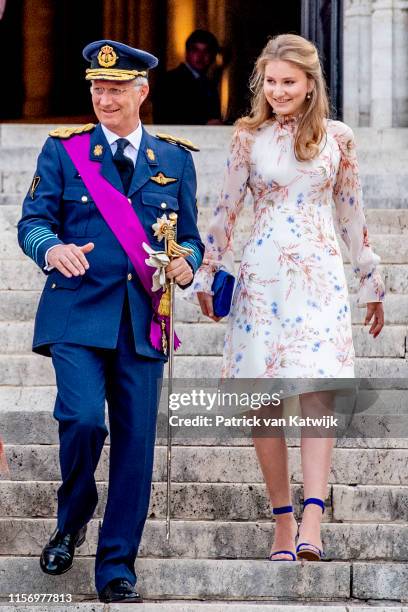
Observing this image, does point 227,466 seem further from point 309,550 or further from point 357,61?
point 357,61

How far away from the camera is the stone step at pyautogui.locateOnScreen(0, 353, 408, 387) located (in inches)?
312

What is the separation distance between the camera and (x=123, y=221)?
570cm

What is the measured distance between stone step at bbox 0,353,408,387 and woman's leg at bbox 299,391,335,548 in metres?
1.93

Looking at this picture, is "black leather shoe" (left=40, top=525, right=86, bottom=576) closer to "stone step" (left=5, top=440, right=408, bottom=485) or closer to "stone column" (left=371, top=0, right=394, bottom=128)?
"stone step" (left=5, top=440, right=408, bottom=485)

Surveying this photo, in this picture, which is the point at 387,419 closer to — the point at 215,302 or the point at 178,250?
the point at 215,302

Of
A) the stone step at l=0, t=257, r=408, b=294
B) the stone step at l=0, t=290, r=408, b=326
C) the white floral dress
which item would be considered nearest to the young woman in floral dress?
the white floral dress

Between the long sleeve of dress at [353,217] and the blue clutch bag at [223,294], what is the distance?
499 mm

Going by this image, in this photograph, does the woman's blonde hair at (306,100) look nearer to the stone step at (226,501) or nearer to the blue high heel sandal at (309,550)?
the blue high heel sandal at (309,550)

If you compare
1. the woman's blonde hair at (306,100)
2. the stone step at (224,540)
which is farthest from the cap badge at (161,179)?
the stone step at (224,540)

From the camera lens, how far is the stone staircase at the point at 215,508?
5.95 metres

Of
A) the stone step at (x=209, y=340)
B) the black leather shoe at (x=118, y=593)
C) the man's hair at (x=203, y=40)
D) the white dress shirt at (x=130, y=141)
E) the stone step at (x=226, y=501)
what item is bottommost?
the black leather shoe at (x=118, y=593)

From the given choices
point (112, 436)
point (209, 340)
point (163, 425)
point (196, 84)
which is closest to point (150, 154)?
point (112, 436)

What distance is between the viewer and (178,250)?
5.71 m

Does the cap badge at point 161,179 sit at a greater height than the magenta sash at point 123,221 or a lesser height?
greater
